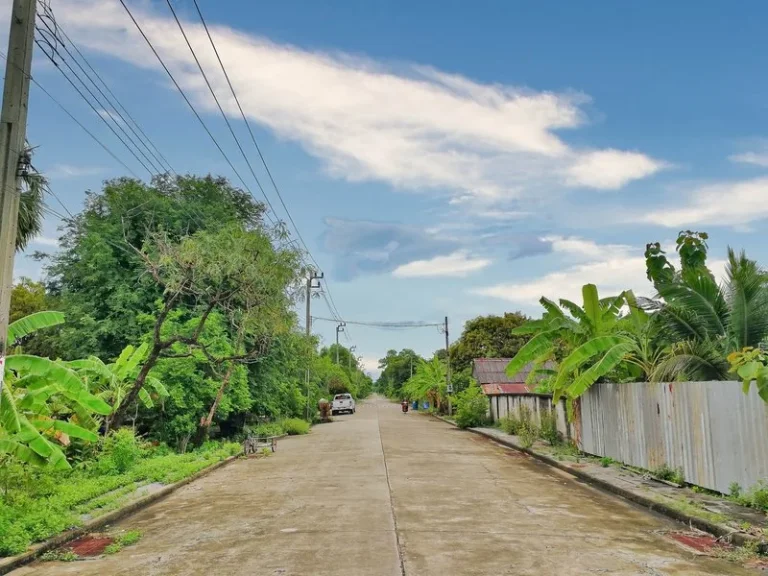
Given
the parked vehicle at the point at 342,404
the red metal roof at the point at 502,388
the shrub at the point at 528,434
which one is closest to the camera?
the shrub at the point at 528,434

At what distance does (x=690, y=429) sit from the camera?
11914 mm

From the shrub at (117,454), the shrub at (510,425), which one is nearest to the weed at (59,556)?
the shrub at (117,454)

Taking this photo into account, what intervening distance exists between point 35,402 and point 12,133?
14.6 ft

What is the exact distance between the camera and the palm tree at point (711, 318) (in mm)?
12008

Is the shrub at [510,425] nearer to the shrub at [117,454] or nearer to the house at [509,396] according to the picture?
the house at [509,396]

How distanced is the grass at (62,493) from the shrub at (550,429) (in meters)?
11.8

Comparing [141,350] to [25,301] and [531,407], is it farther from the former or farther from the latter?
[25,301]

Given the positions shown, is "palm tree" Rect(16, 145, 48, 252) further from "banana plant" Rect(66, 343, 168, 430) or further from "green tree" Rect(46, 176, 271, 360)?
"green tree" Rect(46, 176, 271, 360)

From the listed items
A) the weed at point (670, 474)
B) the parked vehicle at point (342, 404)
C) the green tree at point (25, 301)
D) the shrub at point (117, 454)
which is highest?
the green tree at point (25, 301)

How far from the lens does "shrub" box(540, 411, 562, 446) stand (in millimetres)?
21688

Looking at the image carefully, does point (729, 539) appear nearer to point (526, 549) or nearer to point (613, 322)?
point (526, 549)

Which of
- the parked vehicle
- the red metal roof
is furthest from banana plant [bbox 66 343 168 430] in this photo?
the parked vehicle

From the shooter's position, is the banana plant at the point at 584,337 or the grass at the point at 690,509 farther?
the banana plant at the point at 584,337

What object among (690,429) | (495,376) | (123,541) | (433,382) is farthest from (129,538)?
(433,382)
